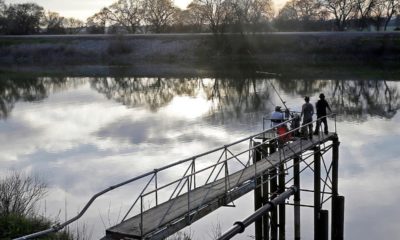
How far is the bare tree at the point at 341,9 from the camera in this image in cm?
10394

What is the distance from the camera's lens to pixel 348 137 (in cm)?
3156

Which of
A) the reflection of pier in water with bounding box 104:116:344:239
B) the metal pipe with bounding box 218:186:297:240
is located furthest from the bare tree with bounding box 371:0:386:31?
the metal pipe with bounding box 218:186:297:240

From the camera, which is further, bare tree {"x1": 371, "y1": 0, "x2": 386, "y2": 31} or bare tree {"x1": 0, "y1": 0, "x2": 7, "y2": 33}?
bare tree {"x1": 0, "y1": 0, "x2": 7, "y2": 33}

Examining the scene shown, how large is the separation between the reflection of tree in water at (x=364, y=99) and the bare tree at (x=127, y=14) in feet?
267

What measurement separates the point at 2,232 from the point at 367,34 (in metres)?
72.5

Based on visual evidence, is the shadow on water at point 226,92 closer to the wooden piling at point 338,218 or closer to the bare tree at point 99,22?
the wooden piling at point 338,218

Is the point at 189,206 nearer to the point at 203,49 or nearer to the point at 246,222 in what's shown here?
the point at 246,222

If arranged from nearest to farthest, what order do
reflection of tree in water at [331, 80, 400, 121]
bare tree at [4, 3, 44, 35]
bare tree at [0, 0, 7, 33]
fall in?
1. reflection of tree in water at [331, 80, 400, 121]
2. bare tree at [0, 0, 7, 33]
3. bare tree at [4, 3, 44, 35]

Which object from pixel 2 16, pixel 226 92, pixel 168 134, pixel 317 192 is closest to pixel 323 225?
pixel 317 192

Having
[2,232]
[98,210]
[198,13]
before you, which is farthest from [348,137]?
[198,13]

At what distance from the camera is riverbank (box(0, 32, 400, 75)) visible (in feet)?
250

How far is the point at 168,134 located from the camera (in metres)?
34.2

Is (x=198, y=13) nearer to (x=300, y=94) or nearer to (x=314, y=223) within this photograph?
(x=300, y=94)

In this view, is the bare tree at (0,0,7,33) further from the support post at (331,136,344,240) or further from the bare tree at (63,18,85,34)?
the support post at (331,136,344,240)
